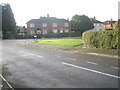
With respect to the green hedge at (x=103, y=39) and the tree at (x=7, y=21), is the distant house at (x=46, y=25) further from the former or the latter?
the green hedge at (x=103, y=39)

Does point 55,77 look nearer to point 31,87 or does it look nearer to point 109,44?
point 31,87

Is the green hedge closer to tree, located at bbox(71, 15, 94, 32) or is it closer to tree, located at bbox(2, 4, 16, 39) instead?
tree, located at bbox(2, 4, 16, 39)

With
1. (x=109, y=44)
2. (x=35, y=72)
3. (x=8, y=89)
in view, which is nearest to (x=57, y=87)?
(x=8, y=89)

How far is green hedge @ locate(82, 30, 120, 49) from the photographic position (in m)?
14.4

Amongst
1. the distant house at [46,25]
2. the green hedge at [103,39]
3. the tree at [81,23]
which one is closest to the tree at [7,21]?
the distant house at [46,25]

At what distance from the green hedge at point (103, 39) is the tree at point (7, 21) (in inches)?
1720

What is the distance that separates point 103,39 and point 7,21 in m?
48.5

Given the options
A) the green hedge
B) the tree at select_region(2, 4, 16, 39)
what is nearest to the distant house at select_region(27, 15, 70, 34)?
the tree at select_region(2, 4, 16, 39)

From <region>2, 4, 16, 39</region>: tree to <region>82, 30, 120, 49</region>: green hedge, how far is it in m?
43.7

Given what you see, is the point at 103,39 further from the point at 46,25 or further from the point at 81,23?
the point at 46,25

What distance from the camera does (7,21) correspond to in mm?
56406

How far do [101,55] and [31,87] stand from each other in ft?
28.8

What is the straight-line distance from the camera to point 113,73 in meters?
7.42

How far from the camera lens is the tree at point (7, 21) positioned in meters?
55.8
